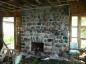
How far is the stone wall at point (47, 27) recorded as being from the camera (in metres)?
7.81

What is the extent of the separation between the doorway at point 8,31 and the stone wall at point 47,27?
1.76 meters

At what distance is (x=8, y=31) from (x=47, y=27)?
9.29ft

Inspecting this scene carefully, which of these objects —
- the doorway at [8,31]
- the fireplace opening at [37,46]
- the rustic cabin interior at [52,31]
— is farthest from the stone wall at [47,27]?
the doorway at [8,31]

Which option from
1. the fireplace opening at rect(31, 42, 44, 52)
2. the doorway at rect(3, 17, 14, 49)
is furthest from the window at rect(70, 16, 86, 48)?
the doorway at rect(3, 17, 14, 49)

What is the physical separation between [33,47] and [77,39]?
2105mm

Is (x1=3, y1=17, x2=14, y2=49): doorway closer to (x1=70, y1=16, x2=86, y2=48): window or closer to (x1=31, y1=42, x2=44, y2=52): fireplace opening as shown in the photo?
(x1=31, y1=42, x2=44, y2=52): fireplace opening

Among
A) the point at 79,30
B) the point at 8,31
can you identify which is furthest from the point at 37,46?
the point at 8,31

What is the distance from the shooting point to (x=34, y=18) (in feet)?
26.8

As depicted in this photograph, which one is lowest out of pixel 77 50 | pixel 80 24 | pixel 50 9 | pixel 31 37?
pixel 77 50

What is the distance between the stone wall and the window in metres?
1.21

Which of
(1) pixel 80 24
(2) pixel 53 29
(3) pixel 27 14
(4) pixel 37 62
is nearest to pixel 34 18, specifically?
(3) pixel 27 14

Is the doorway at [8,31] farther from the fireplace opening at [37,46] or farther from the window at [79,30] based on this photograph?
the window at [79,30]

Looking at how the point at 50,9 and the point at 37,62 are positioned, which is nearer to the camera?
the point at 37,62

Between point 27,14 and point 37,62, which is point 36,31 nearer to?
point 27,14
